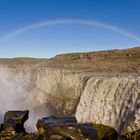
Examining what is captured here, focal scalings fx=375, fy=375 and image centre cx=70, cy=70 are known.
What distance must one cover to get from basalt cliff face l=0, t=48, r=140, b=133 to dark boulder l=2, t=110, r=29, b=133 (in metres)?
8.37

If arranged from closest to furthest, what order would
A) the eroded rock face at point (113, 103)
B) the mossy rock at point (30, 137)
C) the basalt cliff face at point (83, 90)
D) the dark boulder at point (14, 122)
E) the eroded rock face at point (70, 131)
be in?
the eroded rock face at point (70, 131) < the mossy rock at point (30, 137) < the eroded rock face at point (113, 103) < the basalt cliff face at point (83, 90) < the dark boulder at point (14, 122)

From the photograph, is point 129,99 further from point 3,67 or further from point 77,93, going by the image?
point 3,67

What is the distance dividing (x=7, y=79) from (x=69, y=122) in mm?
75567

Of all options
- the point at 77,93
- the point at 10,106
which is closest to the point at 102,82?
the point at 77,93

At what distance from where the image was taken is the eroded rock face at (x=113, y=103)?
3625cm

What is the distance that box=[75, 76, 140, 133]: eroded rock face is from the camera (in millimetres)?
36250

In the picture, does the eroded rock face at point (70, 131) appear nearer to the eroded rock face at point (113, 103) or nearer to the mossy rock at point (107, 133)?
the mossy rock at point (107, 133)

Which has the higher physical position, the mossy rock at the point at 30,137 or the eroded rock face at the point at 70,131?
the eroded rock face at the point at 70,131

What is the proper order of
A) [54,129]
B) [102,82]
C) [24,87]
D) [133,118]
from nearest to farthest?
[54,129]
[133,118]
[102,82]
[24,87]

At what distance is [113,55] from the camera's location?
9806 centimetres

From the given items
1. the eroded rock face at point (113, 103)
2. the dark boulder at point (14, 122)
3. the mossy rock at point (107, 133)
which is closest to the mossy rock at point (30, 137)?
the mossy rock at point (107, 133)

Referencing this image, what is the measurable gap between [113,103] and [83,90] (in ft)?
47.4

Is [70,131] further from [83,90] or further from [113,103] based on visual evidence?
[83,90]

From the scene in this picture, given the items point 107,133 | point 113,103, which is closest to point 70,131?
point 107,133
